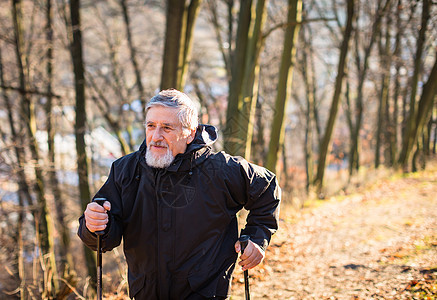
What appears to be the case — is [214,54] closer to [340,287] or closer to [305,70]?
[305,70]

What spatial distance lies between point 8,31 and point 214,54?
12197 mm

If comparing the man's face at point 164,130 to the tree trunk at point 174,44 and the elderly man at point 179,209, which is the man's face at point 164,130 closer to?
the elderly man at point 179,209

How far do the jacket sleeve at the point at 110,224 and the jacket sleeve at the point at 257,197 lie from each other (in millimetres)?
763

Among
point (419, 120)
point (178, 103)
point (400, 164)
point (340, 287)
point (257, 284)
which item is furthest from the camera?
point (400, 164)

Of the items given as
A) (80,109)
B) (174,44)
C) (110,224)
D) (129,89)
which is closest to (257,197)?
(110,224)

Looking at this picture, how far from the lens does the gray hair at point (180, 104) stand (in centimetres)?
282

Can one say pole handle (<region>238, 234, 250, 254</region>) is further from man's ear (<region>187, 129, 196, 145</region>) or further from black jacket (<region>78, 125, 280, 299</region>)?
Answer: man's ear (<region>187, 129, 196, 145</region>)

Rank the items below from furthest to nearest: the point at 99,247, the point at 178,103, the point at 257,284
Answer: the point at 257,284
the point at 178,103
the point at 99,247

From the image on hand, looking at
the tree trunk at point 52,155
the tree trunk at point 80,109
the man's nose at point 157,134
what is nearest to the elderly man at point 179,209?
the man's nose at point 157,134

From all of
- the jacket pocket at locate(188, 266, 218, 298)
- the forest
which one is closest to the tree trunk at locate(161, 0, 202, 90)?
the forest

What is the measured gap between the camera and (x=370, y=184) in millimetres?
14484

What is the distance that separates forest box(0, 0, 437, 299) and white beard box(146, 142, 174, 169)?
2353 mm

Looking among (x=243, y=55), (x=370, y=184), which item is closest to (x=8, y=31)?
(x=243, y=55)

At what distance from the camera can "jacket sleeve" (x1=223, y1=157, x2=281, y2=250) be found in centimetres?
284
